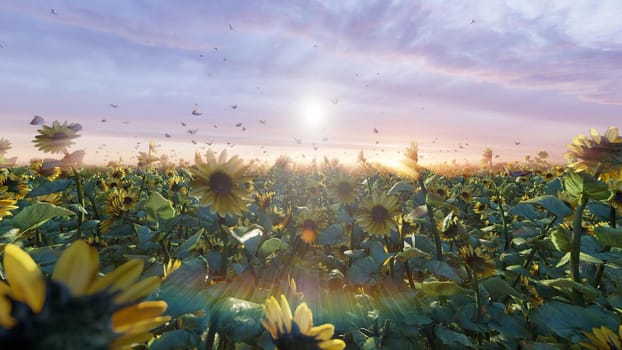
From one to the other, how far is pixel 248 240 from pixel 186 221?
1787 millimetres

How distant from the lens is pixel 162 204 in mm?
1953

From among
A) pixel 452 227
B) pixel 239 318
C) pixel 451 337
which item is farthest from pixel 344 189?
pixel 239 318

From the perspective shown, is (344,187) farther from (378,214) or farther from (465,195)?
(465,195)

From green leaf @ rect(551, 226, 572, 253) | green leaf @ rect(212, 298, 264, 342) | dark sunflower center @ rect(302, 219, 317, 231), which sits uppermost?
green leaf @ rect(551, 226, 572, 253)

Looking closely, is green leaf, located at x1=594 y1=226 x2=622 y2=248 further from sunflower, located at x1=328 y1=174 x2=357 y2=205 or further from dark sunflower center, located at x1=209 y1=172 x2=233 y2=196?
sunflower, located at x1=328 y1=174 x2=357 y2=205

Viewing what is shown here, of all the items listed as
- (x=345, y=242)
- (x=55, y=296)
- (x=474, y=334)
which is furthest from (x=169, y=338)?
(x=345, y=242)

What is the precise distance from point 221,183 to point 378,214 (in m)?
1.85

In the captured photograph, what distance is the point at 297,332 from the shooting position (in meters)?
1.06

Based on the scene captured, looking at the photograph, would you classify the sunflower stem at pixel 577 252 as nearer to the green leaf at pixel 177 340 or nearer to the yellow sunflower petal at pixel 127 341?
the green leaf at pixel 177 340

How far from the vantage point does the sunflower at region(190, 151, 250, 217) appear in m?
2.25

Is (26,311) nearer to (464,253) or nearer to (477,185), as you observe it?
(464,253)

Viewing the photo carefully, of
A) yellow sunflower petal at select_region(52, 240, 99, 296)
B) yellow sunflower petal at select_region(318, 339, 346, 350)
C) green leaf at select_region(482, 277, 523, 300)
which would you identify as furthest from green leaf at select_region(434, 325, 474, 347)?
yellow sunflower petal at select_region(52, 240, 99, 296)

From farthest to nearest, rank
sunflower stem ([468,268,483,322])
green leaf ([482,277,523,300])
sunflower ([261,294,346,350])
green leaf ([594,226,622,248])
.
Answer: sunflower stem ([468,268,483,322])
green leaf ([482,277,523,300])
green leaf ([594,226,622,248])
sunflower ([261,294,346,350])

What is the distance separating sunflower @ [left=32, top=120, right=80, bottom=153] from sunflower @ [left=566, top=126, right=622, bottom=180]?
402cm
